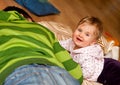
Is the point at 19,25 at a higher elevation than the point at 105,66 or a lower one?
higher

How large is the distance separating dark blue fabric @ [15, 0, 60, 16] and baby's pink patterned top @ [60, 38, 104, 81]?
2.87 feet

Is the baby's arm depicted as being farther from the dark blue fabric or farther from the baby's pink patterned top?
the dark blue fabric

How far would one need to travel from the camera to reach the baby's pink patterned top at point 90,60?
1617mm

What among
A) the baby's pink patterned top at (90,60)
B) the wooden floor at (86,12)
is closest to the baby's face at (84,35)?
the baby's pink patterned top at (90,60)

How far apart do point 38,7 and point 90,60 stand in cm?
108

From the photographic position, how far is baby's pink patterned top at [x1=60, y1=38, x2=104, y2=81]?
63.7 inches

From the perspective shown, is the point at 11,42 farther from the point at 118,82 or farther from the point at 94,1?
the point at 94,1

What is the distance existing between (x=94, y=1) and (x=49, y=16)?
1.00 meters

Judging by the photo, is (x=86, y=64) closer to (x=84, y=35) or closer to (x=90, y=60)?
(x=90, y=60)

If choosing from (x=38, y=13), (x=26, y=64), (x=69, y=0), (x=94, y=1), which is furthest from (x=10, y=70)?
(x=94, y=1)

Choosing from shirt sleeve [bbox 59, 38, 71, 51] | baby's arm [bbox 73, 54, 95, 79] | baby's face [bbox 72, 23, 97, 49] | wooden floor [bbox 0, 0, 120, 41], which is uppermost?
wooden floor [bbox 0, 0, 120, 41]

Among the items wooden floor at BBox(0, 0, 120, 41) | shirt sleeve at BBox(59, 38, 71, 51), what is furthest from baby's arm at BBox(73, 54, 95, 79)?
wooden floor at BBox(0, 0, 120, 41)

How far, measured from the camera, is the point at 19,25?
129cm

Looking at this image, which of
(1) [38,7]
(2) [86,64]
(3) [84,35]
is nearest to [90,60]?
(2) [86,64]
